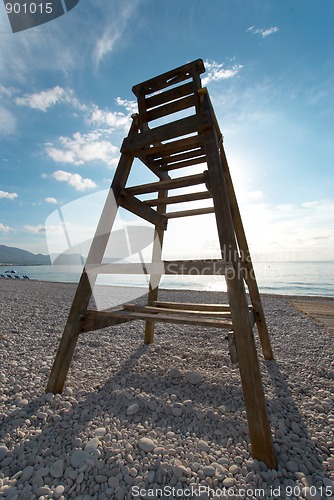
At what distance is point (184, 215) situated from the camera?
3.29m

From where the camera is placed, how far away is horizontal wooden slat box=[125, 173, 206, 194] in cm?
234

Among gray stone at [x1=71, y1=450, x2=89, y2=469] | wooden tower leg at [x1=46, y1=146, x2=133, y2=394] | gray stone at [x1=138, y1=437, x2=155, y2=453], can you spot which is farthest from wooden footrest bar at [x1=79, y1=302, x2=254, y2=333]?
gray stone at [x1=71, y1=450, x2=89, y2=469]

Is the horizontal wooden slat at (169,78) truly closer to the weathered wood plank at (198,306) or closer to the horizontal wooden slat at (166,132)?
the horizontal wooden slat at (166,132)

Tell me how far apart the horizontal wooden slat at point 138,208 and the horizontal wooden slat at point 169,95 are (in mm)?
1133

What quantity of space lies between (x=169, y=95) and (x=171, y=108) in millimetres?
140

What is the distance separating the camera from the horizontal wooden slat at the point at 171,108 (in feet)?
8.36

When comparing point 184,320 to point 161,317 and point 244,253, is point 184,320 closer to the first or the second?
point 161,317

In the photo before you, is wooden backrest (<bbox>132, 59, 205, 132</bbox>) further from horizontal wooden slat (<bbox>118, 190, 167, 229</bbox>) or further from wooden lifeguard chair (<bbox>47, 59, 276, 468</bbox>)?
horizontal wooden slat (<bbox>118, 190, 167, 229</bbox>)

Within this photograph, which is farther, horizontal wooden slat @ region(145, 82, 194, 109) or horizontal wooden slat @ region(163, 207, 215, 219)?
horizontal wooden slat @ region(163, 207, 215, 219)

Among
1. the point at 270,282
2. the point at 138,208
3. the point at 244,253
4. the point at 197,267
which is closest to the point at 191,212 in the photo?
the point at 138,208

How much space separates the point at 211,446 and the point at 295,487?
0.58 metres

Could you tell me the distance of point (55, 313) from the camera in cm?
768

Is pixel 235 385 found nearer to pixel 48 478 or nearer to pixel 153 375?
pixel 153 375

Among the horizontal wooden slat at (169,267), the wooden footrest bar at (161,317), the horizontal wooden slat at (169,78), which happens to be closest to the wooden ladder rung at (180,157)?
the horizontal wooden slat at (169,78)
